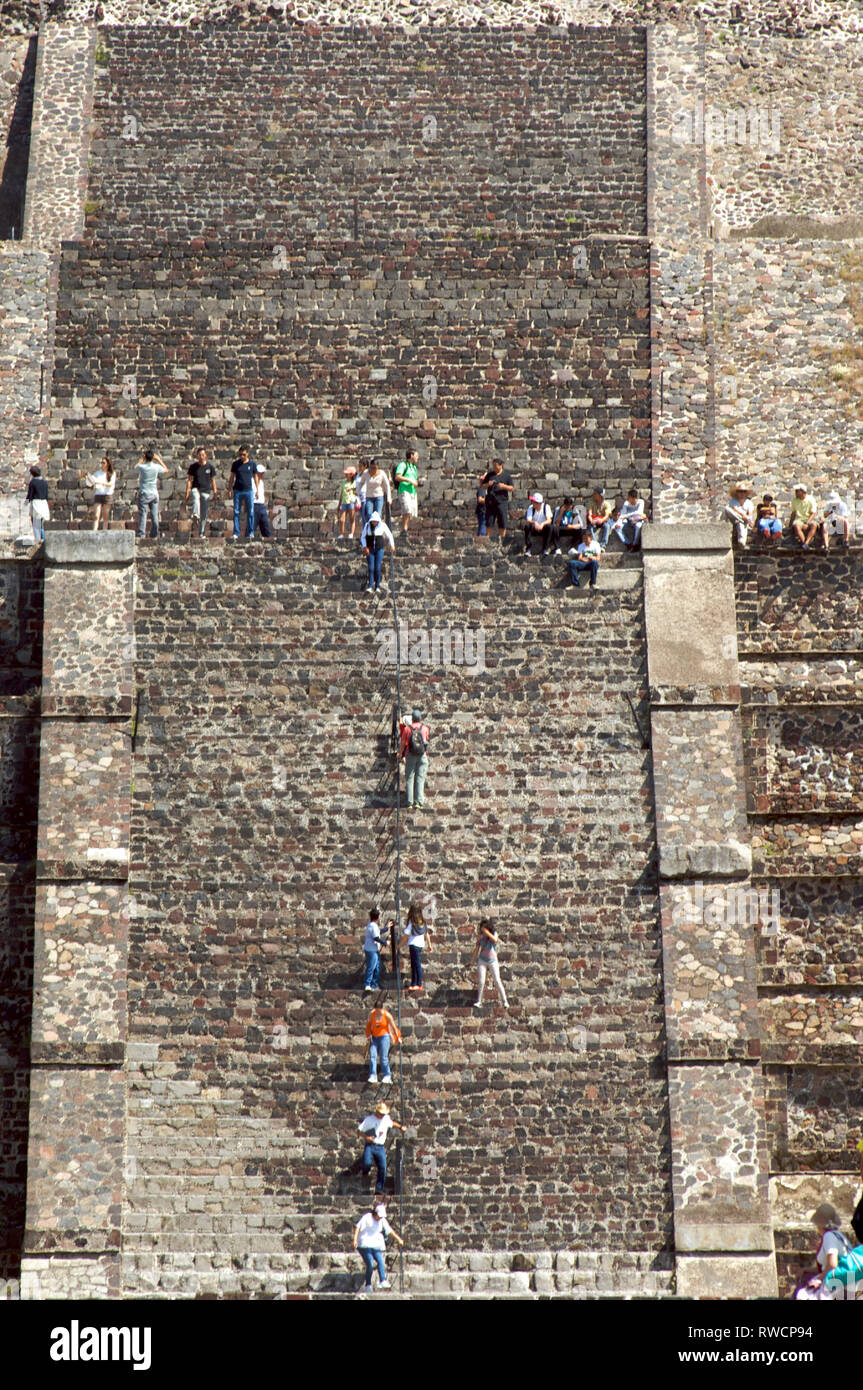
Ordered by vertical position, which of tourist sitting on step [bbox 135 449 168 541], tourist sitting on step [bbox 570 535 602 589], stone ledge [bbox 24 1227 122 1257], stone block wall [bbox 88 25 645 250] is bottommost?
stone ledge [bbox 24 1227 122 1257]

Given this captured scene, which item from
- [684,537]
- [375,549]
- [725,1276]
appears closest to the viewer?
[725,1276]

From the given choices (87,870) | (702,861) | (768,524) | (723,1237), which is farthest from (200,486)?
(723,1237)

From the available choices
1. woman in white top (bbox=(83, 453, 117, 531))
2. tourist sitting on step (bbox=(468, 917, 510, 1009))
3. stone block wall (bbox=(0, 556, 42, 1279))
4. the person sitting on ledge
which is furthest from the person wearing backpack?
the person sitting on ledge

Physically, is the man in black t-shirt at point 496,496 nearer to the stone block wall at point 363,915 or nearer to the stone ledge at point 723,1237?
the stone block wall at point 363,915

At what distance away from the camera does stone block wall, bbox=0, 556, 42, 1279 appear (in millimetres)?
21453

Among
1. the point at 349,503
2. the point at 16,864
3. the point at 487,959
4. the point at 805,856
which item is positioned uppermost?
the point at 349,503

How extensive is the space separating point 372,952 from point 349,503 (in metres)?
5.62

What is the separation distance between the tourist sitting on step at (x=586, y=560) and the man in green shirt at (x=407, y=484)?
230 cm

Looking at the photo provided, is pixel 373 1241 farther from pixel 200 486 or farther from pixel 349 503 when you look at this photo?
pixel 200 486

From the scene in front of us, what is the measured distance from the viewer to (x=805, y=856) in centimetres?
2294

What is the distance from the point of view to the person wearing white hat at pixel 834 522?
79.1ft

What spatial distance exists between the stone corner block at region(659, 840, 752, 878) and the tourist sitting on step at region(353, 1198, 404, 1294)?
14.7 feet

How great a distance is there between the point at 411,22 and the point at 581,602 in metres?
13.7

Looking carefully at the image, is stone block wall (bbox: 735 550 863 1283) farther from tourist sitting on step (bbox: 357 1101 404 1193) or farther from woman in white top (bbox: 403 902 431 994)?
tourist sitting on step (bbox: 357 1101 404 1193)
